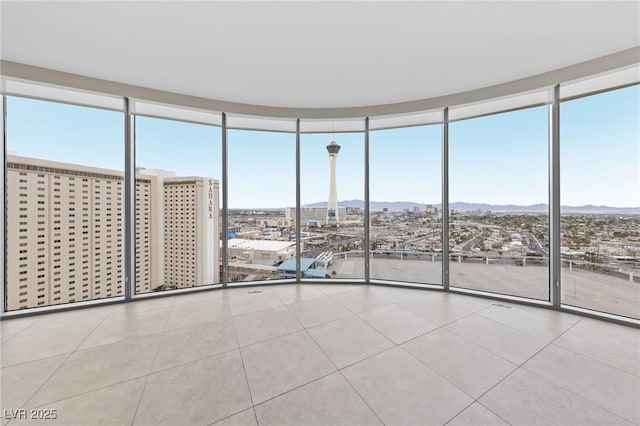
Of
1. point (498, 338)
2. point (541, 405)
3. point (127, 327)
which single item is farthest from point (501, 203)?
point (127, 327)

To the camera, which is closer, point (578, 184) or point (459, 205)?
point (578, 184)

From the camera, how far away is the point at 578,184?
114 inches

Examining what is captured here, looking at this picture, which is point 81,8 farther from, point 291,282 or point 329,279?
point 329,279

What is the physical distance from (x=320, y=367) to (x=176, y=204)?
10.9 feet

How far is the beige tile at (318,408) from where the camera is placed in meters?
1.35

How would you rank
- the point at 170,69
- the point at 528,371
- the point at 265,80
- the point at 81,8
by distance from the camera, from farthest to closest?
1. the point at 265,80
2. the point at 170,69
3. the point at 81,8
4. the point at 528,371

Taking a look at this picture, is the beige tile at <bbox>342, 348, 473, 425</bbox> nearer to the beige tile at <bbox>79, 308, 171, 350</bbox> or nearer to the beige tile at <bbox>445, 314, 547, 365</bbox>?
the beige tile at <bbox>445, 314, 547, 365</bbox>

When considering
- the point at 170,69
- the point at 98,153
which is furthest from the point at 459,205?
the point at 98,153

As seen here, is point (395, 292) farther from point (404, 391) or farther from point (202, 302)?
point (202, 302)

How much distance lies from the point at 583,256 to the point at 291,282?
4.21 meters

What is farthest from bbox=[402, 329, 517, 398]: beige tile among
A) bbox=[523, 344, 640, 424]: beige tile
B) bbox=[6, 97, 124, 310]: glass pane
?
bbox=[6, 97, 124, 310]: glass pane

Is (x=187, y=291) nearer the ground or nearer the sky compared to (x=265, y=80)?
nearer the ground

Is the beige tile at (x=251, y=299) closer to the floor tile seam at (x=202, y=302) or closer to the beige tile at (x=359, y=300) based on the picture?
the floor tile seam at (x=202, y=302)

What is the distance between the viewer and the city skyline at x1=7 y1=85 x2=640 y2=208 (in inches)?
109
